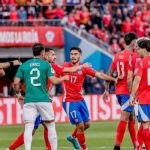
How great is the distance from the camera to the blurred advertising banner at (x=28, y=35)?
35.0m

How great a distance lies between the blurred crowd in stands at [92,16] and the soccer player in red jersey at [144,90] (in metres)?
19.1

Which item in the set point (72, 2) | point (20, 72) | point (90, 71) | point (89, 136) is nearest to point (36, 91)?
point (20, 72)

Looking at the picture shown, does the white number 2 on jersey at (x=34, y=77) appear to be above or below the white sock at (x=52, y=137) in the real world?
above

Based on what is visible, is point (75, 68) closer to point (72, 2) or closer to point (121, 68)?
point (121, 68)

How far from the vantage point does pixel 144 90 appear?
1512 centimetres

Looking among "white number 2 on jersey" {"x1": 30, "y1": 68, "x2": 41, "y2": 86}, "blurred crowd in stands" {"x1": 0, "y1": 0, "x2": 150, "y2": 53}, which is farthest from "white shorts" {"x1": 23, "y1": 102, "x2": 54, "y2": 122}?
"blurred crowd in stands" {"x1": 0, "y1": 0, "x2": 150, "y2": 53}

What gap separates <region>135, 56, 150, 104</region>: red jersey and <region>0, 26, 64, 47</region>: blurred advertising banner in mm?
20088

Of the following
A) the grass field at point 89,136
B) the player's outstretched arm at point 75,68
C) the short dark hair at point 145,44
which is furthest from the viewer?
the grass field at point 89,136

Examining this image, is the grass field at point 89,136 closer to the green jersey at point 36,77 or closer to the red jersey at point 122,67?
the red jersey at point 122,67

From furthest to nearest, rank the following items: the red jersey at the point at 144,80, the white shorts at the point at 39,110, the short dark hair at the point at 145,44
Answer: the white shorts at the point at 39,110 → the short dark hair at the point at 145,44 → the red jersey at the point at 144,80

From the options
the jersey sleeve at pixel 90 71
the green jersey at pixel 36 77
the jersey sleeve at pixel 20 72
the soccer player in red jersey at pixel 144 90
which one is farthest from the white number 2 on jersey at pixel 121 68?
the jersey sleeve at pixel 20 72

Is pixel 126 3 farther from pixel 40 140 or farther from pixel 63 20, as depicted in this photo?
pixel 40 140

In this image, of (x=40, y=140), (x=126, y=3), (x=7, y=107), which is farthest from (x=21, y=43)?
(x=40, y=140)

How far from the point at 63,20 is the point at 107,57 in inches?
93.3
